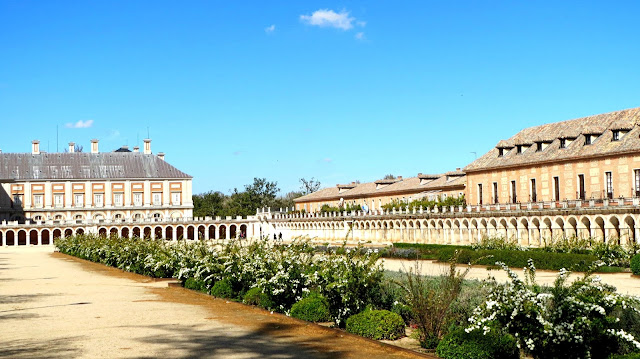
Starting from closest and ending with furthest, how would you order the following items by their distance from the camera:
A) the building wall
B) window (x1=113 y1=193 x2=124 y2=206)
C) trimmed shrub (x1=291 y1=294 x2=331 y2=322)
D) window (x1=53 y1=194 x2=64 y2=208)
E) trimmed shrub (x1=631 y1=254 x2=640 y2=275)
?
trimmed shrub (x1=291 y1=294 x2=331 y2=322) → trimmed shrub (x1=631 y1=254 x2=640 y2=275) → the building wall → window (x1=53 y1=194 x2=64 y2=208) → window (x1=113 y1=193 x2=124 y2=206)

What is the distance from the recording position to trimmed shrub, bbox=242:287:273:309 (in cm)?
1444

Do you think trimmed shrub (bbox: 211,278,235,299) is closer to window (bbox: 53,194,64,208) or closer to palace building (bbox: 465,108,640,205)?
palace building (bbox: 465,108,640,205)

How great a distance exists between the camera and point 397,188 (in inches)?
2726

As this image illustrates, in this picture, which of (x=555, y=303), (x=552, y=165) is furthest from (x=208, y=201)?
(x=555, y=303)

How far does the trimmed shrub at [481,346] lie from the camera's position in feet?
29.1

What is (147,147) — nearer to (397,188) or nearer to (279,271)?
(397,188)

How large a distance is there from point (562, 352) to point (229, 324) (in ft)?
18.9

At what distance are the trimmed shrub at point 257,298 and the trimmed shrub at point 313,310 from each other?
1.38 m

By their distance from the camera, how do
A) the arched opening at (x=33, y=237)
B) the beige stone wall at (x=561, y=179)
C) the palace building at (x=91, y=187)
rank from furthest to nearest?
1. the palace building at (x=91, y=187)
2. the arched opening at (x=33, y=237)
3. the beige stone wall at (x=561, y=179)

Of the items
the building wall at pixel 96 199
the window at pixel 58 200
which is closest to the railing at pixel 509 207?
the building wall at pixel 96 199

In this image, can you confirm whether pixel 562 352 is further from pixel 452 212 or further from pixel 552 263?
pixel 452 212

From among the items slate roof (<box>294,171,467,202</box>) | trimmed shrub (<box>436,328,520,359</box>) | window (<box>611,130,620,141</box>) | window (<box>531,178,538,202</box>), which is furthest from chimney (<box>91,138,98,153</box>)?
trimmed shrub (<box>436,328,520,359</box>)

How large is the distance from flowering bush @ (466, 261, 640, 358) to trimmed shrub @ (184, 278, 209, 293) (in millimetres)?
10393

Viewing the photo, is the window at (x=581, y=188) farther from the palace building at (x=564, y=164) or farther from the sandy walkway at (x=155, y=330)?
the sandy walkway at (x=155, y=330)
